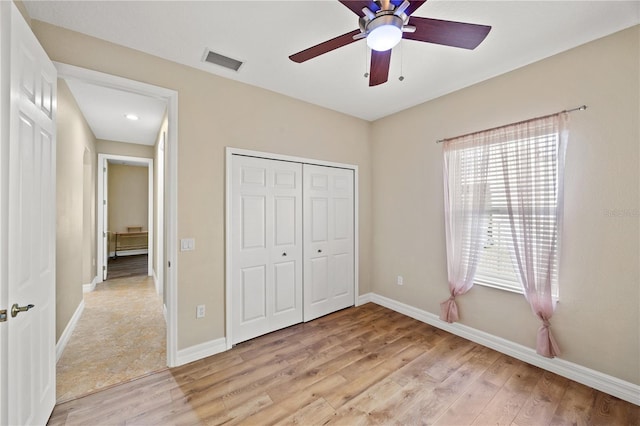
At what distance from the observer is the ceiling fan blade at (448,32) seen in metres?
1.36

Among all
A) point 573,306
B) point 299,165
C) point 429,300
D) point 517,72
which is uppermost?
point 517,72

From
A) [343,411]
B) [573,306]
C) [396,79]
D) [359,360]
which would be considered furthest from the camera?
[396,79]

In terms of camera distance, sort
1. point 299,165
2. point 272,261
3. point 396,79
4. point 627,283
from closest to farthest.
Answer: point 627,283, point 396,79, point 272,261, point 299,165

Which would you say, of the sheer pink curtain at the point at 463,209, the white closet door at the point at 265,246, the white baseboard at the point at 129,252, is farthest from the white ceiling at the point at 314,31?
the white baseboard at the point at 129,252

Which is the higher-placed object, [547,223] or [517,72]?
[517,72]

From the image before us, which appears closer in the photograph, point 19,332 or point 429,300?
point 19,332

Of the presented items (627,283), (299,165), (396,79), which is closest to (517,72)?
(396,79)

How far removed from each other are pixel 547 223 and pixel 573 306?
705 mm

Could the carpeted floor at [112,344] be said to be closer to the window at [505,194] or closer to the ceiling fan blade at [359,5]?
the ceiling fan blade at [359,5]

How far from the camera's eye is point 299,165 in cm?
319

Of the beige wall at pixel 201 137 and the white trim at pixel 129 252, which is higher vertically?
the beige wall at pixel 201 137

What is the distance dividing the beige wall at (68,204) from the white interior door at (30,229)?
1053 mm

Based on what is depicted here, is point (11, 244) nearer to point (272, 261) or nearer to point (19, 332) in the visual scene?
point (19, 332)

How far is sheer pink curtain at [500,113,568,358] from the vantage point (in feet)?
7.29
